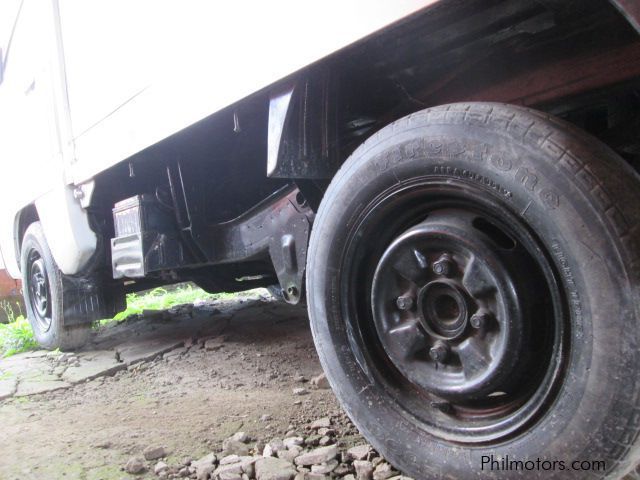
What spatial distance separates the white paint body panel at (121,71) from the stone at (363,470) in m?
1.20

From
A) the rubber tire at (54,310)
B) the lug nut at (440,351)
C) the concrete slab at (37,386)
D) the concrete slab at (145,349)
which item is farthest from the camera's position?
the rubber tire at (54,310)

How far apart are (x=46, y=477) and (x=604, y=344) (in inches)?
72.0

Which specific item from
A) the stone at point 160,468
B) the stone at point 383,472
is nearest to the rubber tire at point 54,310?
the stone at point 160,468

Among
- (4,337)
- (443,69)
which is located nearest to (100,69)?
(443,69)

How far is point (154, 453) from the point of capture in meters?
1.79

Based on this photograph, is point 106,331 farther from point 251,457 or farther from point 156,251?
point 251,457

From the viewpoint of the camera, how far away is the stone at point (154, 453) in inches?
70.0

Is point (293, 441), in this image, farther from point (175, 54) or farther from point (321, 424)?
point (175, 54)

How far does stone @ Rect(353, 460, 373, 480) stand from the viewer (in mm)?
1445

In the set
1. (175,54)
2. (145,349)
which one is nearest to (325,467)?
(175,54)

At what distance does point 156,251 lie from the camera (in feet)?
9.01

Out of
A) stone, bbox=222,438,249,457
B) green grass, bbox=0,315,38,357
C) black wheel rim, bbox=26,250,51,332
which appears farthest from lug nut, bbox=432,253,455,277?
green grass, bbox=0,315,38,357

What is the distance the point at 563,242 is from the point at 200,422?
1668mm

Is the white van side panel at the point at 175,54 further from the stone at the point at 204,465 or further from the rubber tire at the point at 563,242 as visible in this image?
the stone at the point at 204,465
